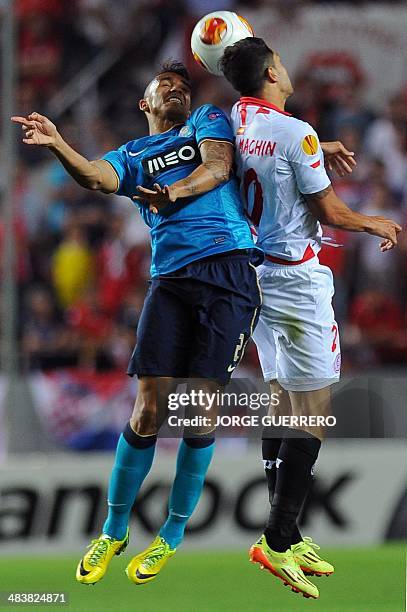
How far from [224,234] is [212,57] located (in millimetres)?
697

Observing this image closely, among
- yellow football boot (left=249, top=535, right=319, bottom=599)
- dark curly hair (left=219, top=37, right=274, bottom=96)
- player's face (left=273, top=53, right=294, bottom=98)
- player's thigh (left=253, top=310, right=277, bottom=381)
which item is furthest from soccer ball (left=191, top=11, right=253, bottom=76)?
yellow football boot (left=249, top=535, right=319, bottom=599)

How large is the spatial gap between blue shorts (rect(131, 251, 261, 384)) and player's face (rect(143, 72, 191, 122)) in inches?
23.7

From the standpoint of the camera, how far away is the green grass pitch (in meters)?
5.38

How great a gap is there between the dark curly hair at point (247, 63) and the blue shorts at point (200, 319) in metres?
0.66

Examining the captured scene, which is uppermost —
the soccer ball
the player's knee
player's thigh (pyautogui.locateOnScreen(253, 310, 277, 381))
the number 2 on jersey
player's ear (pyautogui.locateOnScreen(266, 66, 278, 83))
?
the soccer ball

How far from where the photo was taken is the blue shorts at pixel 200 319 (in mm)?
5062

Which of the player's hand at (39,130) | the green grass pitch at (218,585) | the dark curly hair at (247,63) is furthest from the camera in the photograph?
the green grass pitch at (218,585)

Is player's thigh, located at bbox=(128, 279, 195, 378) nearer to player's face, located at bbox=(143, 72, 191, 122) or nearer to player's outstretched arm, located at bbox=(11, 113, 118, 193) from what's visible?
player's outstretched arm, located at bbox=(11, 113, 118, 193)

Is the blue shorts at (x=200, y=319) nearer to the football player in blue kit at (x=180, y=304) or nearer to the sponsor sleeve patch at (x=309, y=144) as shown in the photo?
→ the football player in blue kit at (x=180, y=304)

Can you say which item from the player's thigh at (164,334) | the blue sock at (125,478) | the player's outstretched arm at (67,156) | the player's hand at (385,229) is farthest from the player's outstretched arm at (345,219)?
the blue sock at (125,478)

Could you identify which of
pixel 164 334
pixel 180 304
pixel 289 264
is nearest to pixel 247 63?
pixel 289 264

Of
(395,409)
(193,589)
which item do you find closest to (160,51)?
(395,409)

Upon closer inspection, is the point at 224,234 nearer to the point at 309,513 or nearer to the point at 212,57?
the point at 212,57

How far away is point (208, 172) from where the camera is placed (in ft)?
16.3
